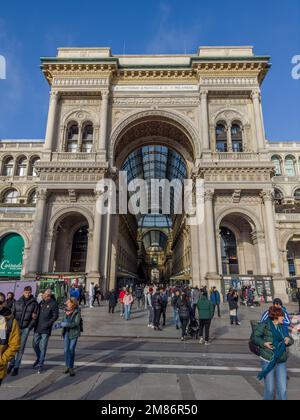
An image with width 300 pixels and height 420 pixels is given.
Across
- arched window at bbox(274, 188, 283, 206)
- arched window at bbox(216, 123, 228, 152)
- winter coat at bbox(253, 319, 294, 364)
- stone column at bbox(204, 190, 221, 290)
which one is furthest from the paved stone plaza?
arched window at bbox(274, 188, 283, 206)

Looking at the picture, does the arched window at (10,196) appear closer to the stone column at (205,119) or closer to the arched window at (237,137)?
the stone column at (205,119)

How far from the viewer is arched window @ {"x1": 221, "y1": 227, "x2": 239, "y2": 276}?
1039 inches

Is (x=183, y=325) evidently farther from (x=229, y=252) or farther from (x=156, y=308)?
(x=229, y=252)

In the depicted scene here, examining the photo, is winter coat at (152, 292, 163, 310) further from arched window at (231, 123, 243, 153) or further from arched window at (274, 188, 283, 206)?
arched window at (274, 188, 283, 206)

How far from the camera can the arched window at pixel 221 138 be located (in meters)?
27.5

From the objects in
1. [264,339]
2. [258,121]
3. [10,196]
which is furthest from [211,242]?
[10,196]

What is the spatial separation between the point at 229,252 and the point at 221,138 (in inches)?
473

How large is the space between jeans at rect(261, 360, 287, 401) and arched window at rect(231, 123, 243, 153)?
25846mm

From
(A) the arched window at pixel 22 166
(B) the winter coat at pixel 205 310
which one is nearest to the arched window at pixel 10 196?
(A) the arched window at pixel 22 166

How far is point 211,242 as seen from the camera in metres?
22.8

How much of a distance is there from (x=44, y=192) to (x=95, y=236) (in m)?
6.43

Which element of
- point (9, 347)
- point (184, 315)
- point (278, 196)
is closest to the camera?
point (9, 347)
